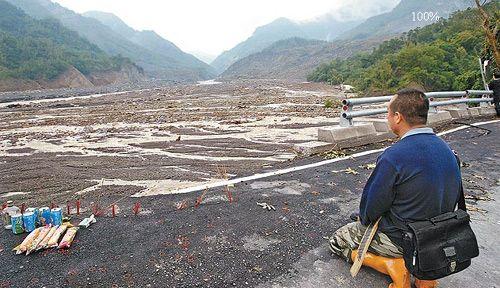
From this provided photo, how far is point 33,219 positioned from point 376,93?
3491cm

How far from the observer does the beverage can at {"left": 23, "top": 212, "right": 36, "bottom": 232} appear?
3793 millimetres

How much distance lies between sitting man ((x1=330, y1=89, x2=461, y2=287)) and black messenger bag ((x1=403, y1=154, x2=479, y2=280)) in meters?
0.12

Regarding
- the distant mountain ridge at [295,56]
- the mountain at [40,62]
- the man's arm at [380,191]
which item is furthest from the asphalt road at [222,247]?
the distant mountain ridge at [295,56]

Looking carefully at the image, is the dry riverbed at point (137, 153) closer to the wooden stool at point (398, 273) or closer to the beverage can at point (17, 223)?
the beverage can at point (17, 223)

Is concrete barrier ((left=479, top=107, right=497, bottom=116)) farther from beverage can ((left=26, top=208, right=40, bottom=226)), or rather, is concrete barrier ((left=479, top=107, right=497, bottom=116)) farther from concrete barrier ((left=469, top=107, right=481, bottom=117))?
beverage can ((left=26, top=208, right=40, bottom=226))

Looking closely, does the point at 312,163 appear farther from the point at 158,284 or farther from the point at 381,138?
the point at 158,284

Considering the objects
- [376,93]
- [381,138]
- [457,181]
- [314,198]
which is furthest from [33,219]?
[376,93]

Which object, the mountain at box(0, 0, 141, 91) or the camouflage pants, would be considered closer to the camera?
the camouflage pants

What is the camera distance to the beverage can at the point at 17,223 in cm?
377

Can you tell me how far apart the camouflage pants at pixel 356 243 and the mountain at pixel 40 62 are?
253ft

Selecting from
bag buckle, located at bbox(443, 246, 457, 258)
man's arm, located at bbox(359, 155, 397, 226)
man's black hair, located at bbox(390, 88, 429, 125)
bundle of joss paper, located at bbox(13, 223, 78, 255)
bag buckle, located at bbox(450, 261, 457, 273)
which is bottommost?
bundle of joss paper, located at bbox(13, 223, 78, 255)

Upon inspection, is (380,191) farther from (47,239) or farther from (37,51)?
(37,51)

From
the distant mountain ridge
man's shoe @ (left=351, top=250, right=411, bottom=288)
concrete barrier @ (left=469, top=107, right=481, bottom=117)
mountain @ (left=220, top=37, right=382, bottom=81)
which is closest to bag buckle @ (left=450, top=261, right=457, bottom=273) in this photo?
man's shoe @ (left=351, top=250, right=411, bottom=288)

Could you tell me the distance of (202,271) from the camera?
10.3 feet
